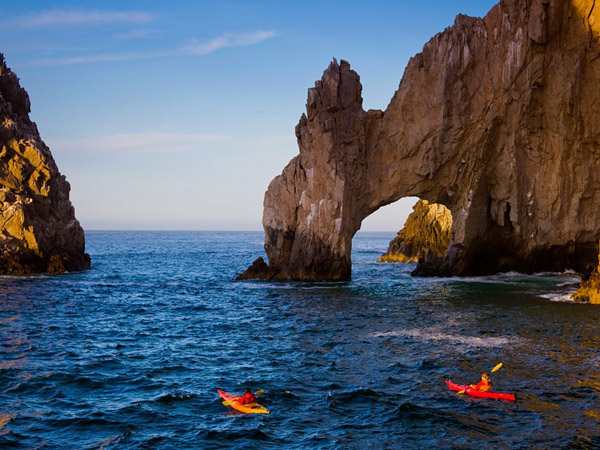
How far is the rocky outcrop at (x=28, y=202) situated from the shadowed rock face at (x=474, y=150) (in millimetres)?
24564

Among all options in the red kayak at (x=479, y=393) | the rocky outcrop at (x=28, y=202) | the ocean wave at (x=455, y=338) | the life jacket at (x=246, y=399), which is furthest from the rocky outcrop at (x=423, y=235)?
the life jacket at (x=246, y=399)

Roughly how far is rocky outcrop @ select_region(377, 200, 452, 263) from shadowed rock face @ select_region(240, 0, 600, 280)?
22106 millimetres

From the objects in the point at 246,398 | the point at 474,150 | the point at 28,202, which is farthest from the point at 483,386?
the point at 28,202

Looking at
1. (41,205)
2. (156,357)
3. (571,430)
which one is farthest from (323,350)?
(41,205)

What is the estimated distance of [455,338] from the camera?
29.0 metres

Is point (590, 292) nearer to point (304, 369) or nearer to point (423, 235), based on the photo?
point (304, 369)

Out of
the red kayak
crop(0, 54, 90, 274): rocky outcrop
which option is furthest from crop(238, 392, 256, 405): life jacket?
crop(0, 54, 90, 274): rocky outcrop

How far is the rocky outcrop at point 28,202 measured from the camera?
2336 inches

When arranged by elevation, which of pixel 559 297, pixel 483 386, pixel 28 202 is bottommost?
pixel 483 386

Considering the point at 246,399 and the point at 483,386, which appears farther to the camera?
the point at 483,386

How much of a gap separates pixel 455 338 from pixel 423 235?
54295mm

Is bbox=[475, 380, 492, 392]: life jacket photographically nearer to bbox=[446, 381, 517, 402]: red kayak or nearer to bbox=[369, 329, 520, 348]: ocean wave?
bbox=[446, 381, 517, 402]: red kayak

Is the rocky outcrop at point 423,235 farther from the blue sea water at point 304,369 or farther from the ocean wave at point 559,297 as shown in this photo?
the ocean wave at point 559,297

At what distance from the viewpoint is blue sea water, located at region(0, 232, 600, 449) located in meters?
17.2
